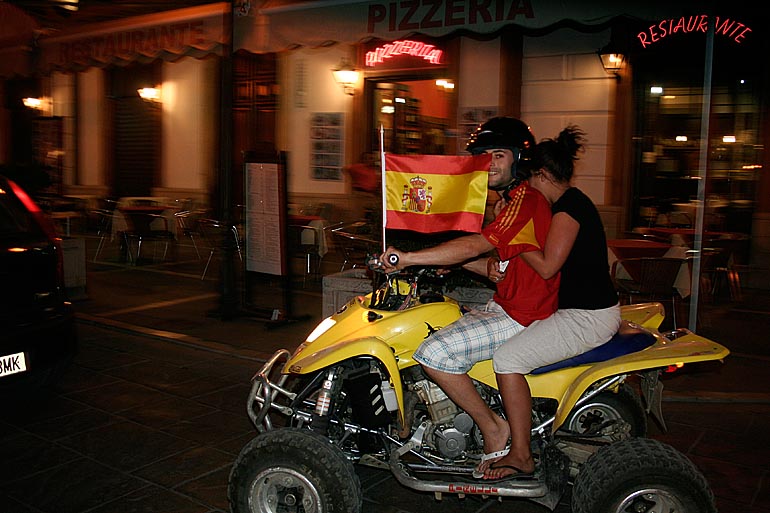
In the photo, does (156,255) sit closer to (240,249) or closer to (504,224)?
(240,249)

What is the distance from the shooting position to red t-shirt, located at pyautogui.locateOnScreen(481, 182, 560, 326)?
3746 mm

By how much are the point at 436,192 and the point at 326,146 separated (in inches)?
462

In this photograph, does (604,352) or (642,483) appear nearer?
(642,483)

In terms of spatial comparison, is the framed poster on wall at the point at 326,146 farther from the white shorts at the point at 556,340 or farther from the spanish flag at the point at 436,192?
the white shorts at the point at 556,340

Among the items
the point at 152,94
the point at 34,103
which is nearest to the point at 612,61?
the point at 152,94

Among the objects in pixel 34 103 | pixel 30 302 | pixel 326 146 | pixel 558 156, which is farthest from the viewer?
pixel 34 103

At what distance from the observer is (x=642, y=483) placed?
342cm

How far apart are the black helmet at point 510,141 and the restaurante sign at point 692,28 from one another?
693 centimetres

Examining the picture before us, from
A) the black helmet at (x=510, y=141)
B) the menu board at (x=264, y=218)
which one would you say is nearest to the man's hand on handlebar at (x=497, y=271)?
the black helmet at (x=510, y=141)

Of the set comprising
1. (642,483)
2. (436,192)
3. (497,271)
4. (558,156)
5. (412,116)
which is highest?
(412,116)

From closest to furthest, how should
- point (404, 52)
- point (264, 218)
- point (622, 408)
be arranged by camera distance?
point (622, 408)
point (264, 218)
point (404, 52)

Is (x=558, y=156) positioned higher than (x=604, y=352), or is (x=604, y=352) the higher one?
(x=558, y=156)

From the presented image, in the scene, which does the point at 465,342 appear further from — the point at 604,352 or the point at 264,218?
the point at 264,218

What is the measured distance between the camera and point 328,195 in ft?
50.1
